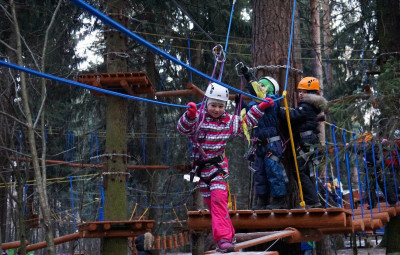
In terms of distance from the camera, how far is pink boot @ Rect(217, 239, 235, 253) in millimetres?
3965

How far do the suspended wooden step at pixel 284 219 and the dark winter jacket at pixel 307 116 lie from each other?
100 cm

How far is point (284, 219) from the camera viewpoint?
4.61m

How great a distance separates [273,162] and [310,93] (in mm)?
965

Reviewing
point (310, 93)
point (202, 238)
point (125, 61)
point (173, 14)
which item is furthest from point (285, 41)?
point (173, 14)

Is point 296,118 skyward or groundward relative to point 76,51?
groundward

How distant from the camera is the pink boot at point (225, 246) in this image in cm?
396

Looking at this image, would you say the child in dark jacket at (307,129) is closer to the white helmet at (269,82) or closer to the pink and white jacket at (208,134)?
the white helmet at (269,82)

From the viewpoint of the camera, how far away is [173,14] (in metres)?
13.7

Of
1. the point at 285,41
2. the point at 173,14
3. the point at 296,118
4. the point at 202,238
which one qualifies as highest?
the point at 173,14

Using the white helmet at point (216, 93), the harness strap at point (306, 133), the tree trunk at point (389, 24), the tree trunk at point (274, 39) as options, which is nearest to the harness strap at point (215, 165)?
the white helmet at point (216, 93)

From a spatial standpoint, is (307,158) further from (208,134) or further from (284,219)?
Answer: (208,134)

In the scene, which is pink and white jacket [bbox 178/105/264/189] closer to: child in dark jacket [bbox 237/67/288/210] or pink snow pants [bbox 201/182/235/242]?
pink snow pants [bbox 201/182/235/242]

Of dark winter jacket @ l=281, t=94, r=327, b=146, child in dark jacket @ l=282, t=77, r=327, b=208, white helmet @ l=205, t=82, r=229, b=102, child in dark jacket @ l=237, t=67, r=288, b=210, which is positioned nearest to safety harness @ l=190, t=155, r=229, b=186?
white helmet @ l=205, t=82, r=229, b=102

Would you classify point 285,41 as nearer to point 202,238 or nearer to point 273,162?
point 273,162
